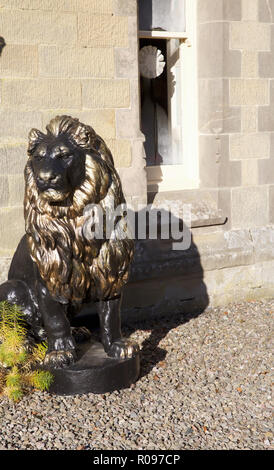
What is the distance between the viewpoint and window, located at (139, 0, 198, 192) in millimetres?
4871

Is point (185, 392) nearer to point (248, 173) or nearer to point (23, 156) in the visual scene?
point (23, 156)

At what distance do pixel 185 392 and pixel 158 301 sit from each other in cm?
149

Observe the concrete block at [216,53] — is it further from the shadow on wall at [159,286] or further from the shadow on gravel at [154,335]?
the shadow on gravel at [154,335]

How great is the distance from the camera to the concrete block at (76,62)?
4090 millimetres

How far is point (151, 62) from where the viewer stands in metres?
4.92

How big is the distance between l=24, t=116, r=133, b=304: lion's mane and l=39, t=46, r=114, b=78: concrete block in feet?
4.05

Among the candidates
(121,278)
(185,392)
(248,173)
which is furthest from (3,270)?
(248,173)

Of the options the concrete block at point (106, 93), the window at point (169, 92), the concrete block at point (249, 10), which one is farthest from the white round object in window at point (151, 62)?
the concrete block at point (249, 10)

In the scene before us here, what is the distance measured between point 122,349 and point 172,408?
42cm

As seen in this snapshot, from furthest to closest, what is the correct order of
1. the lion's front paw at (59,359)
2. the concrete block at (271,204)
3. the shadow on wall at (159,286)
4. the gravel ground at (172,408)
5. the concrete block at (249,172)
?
the concrete block at (271,204)
the concrete block at (249,172)
the shadow on wall at (159,286)
the lion's front paw at (59,359)
the gravel ground at (172,408)

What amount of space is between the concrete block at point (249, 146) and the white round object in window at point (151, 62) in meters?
0.83

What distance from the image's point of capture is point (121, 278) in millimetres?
3195

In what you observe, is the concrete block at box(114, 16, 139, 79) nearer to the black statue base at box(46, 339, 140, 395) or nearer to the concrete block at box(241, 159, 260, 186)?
the concrete block at box(241, 159, 260, 186)

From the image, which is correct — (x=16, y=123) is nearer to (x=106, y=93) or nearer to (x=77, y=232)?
(x=106, y=93)
